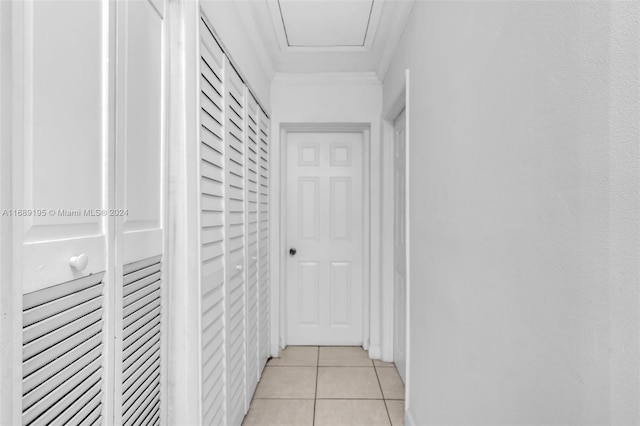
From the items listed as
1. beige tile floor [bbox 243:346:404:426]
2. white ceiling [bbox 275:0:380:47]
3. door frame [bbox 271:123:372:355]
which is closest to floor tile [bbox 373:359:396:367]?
beige tile floor [bbox 243:346:404:426]

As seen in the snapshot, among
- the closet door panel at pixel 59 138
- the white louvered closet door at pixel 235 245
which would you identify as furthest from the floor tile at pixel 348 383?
the closet door panel at pixel 59 138

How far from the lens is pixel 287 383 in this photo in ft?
9.25

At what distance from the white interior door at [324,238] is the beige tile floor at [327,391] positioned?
0.89 feet

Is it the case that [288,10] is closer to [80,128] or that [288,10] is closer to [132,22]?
[132,22]

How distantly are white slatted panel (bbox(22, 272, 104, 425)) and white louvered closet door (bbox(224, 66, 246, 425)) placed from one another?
39.3 inches

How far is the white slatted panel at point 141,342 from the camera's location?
1.09 metres

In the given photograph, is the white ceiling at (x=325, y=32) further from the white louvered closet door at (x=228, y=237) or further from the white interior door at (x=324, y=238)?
the white interior door at (x=324, y=238)

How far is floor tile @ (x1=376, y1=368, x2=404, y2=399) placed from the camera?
2.67 meters

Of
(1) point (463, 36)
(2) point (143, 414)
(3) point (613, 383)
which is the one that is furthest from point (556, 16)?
(2) point (143, 414)

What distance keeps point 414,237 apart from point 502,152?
1.05 m

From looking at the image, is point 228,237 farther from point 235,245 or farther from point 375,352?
point 375,352

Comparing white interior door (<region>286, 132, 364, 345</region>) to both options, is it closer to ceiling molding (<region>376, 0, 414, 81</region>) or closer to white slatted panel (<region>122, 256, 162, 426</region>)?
ceiling molding (<region>376, 0, 414, 81</region>)

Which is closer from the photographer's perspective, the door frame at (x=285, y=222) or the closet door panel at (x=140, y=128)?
the closet door panel at (x=140, y=128)

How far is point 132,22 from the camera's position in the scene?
112 cm
